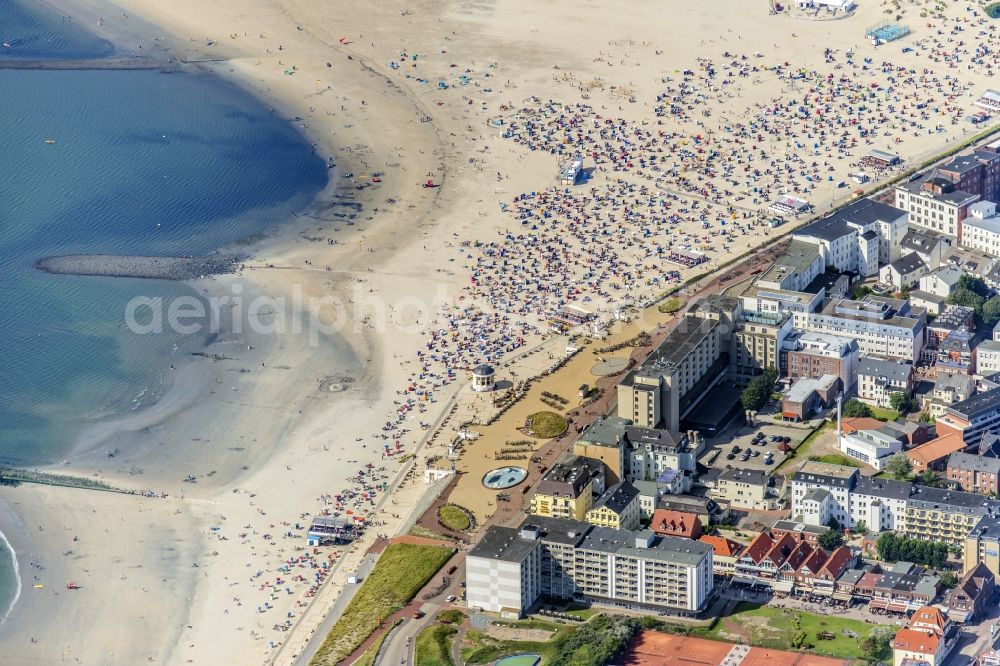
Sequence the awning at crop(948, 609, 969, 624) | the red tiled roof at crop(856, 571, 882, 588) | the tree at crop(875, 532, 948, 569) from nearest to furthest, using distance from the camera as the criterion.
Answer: the awning at crop(948, 609, 969, 624), the red tiled roof at crop(856, 571, 882, 588), the tree at crop(875, 532, 948, 569)

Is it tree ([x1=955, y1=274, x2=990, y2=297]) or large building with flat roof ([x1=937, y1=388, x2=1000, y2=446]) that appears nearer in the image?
large building with flat roof ([x1=937, y1=388, x2=1000, y2=446])

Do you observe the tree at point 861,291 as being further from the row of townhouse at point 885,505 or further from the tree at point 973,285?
the row of townhouse at point 885,505

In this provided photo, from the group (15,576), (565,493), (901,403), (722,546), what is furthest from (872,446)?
(15,576)

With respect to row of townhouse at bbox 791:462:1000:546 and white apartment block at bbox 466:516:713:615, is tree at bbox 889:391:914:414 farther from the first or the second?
white apartment block at bbox 466:516:713:615

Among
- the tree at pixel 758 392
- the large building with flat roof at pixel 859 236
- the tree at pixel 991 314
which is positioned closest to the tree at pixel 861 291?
the large building with flat roof at pixel 859 236

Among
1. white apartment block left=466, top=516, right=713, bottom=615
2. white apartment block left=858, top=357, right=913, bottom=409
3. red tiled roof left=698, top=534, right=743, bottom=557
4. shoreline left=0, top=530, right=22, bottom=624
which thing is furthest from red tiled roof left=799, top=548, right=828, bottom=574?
shoreline left=0, top=530, right=22, bottom=624

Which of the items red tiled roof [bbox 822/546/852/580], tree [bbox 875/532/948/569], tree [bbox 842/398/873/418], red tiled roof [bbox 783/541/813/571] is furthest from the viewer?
tree [bbox 842/398/873/418]
